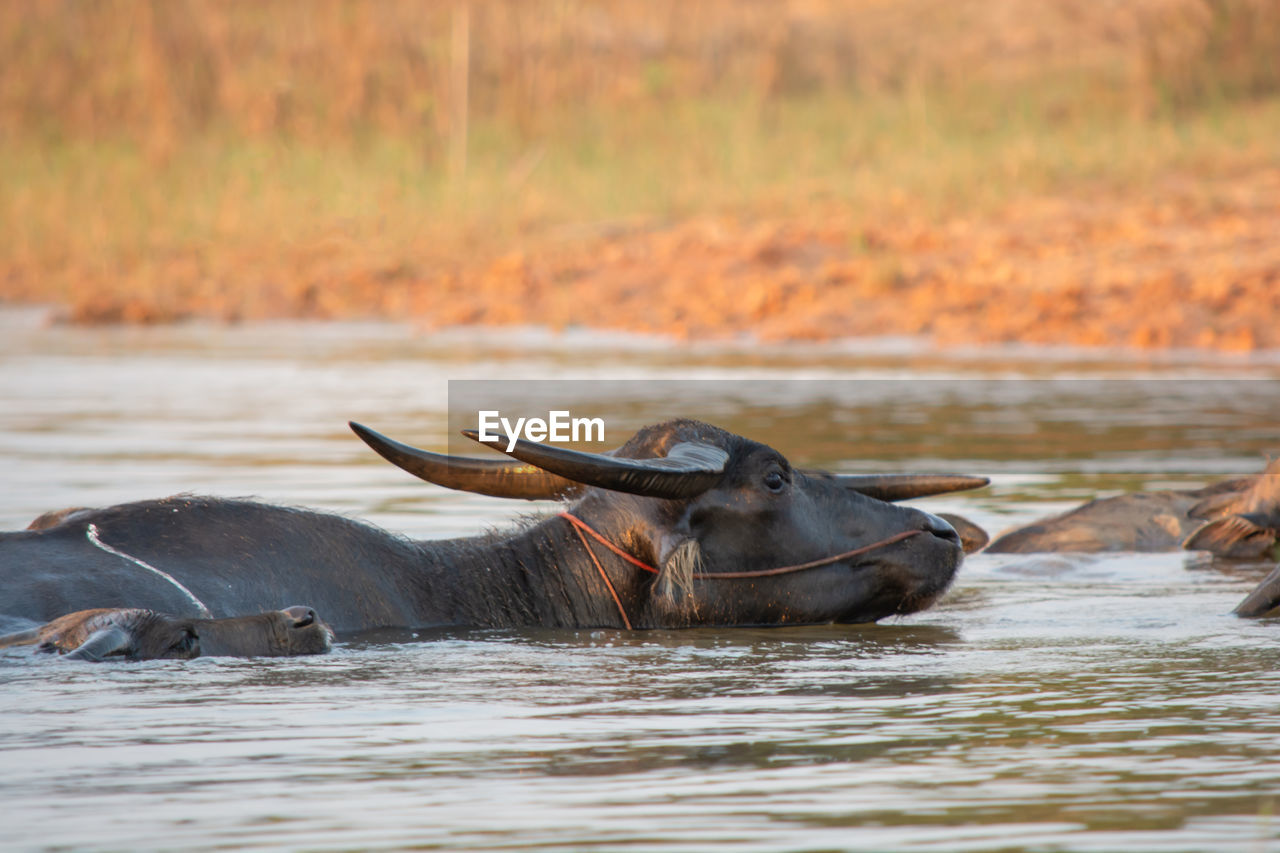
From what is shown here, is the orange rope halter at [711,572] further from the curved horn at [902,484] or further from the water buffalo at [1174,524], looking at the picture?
the water buffalo at [1174,524]

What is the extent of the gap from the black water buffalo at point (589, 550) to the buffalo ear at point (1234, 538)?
6.89 ft

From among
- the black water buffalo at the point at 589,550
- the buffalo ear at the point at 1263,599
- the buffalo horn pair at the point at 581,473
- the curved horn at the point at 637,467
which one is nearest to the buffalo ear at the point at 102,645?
the black water buffalo at the point at 589,550

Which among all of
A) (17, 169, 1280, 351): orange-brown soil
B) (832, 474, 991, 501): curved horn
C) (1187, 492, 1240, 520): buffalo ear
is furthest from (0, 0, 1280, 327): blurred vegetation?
(832, 474, 991, 501): curved horn

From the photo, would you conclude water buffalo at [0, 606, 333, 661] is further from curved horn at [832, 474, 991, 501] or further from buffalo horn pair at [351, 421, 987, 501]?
curved horn at [832, 474, 991, 501]

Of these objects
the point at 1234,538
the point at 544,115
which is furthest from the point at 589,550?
the point at 544,115

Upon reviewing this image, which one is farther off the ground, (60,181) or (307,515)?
(60,181)

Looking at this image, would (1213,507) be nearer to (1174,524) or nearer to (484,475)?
(1174,524)

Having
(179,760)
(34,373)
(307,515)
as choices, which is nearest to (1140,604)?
(307,515)

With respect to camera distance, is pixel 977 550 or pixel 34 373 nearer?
pixel 977 550

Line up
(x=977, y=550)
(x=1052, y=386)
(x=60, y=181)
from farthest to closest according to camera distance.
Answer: (x=60, y=181), (x=1052, y=386), (x=977, y=550)

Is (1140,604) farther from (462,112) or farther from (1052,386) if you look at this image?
(462,112)

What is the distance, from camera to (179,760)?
201 inches

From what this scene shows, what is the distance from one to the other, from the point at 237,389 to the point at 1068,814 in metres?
13.4

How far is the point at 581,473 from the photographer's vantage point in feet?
21.5
